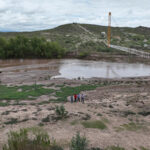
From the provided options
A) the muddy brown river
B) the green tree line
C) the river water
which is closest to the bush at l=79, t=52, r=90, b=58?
the green tree line

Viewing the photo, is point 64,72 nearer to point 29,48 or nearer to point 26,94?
point 26,94

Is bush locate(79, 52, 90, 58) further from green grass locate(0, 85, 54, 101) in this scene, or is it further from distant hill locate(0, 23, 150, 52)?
green grass locate(0, 85, 54, 101)

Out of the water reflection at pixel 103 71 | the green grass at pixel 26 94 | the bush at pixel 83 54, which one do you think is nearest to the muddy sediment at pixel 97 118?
the green grass at pixel 26 94

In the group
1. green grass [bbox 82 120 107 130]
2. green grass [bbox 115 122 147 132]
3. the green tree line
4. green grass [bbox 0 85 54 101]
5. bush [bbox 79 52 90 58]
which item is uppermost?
the green tree line

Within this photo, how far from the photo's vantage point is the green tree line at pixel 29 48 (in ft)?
169

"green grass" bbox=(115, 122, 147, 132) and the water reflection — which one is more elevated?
the water reflection

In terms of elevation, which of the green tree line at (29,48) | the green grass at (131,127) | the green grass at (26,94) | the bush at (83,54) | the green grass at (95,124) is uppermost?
the green tree line at (29,48)

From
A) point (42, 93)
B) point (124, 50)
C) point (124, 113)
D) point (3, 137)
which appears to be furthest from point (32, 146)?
point (124, 50)

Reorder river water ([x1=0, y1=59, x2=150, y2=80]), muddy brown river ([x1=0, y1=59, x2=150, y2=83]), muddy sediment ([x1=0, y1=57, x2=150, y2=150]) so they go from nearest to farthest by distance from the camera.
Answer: muddy sediment ([x1=0, y1=57, x2=150, y2=150]), muddy brown river ([x1=0, y1=59, x2=150, y2=83]), river water ([x1=0, y1=59, x2=150, y2=80])

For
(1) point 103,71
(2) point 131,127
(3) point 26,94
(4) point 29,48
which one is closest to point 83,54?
(4) point 29,48

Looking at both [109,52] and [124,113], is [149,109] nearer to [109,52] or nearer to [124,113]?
[124,113]

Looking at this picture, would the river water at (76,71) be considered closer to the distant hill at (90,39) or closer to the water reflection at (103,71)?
the water reflection at (103,71)

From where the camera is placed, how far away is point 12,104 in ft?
48.9

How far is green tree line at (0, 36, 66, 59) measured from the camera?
5144cm
